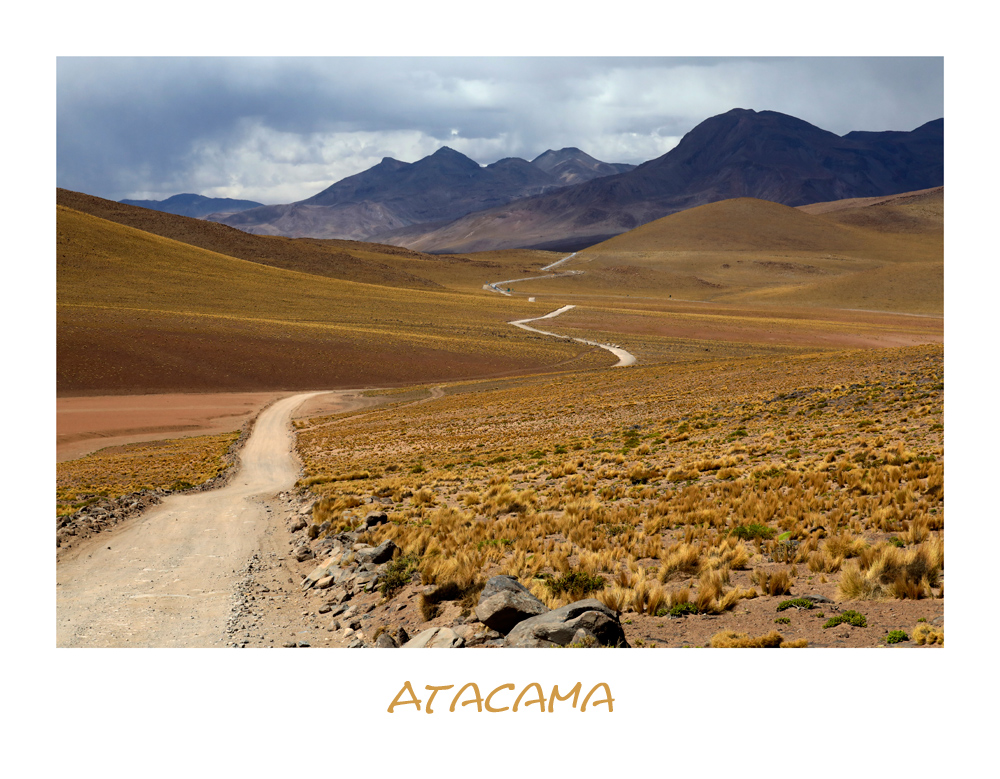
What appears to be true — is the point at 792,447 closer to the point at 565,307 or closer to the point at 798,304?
the point at 565,307

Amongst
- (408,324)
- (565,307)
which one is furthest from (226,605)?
(565,307)

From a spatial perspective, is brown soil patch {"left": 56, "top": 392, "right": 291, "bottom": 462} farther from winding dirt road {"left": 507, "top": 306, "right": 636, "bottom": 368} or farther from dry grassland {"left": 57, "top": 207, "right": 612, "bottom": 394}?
winding dirt road {"left": 507, "top": 306, "right": 636, "bottom": 368}

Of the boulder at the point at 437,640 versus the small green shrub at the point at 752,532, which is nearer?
the boulder at the point at 437,640

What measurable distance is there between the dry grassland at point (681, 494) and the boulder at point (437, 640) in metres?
1.42

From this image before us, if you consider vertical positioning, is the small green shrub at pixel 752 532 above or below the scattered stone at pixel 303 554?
above

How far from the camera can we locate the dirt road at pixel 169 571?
31.6 feet

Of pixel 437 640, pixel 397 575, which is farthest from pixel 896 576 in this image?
pixel 397 575

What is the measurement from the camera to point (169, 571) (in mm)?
12789

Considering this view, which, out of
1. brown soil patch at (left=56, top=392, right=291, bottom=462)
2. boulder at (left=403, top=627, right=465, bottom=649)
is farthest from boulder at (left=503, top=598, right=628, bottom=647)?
brown soil patch at (left=56, top=392, right=291, bottom=462)

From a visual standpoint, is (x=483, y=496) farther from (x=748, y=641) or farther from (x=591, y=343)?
(x=591, y=343)

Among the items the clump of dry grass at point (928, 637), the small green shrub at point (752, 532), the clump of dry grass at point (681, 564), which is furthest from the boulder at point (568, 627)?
the small green shrub at point (752, 532)

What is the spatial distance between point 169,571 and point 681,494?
9958 millimetres

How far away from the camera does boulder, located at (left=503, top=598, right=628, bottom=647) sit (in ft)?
22.4

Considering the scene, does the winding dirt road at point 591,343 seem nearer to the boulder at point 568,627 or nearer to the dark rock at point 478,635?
the dark rock at point 478,635
